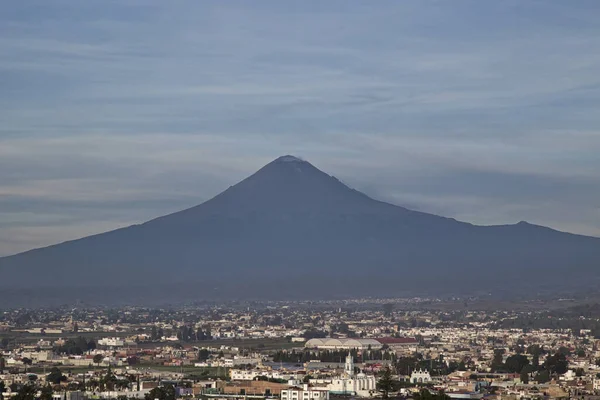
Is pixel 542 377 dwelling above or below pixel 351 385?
above

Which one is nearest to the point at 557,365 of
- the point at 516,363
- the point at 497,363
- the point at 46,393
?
the point at 516,363

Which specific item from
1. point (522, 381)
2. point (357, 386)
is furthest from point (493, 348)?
point (357, 386)

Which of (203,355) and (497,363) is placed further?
(203,355)

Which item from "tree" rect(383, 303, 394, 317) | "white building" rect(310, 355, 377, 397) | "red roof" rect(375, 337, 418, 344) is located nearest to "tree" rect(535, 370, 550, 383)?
"white building" rect(310, 355, 377, 397)

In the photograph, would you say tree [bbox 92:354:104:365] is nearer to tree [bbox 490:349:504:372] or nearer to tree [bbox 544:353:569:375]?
tree [bbox 490:349:504:372]

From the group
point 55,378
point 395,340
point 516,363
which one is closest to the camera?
point 55,378

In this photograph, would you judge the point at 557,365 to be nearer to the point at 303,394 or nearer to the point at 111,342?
the point at 303,394

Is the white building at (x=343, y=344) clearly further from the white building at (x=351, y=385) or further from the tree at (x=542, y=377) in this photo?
the white building at (x=351, y=385)

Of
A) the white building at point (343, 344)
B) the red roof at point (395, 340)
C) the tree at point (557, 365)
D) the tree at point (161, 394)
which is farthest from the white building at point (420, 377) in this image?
the red roof at point (395, 340)

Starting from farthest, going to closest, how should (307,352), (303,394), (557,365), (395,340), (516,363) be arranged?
1. (395,340)
2. (307,352)
3. (516,363)
4. (557,365)
5. (303,394)
